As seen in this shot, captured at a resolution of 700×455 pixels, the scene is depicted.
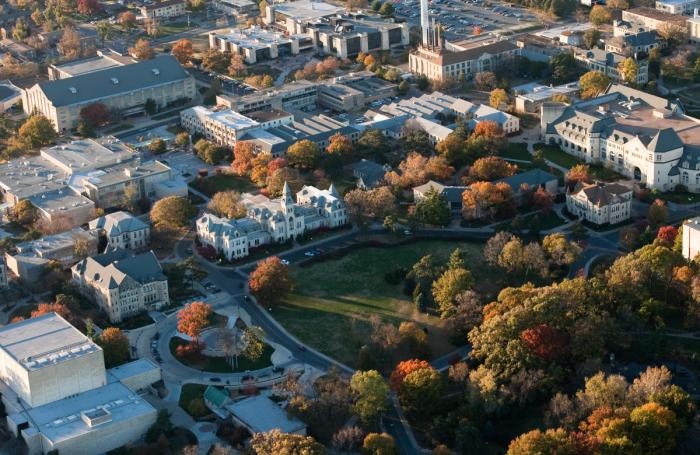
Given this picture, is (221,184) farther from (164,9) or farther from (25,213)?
(164,9)

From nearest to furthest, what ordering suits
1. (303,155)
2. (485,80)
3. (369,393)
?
(369,393)
(303,155)
(485,80)

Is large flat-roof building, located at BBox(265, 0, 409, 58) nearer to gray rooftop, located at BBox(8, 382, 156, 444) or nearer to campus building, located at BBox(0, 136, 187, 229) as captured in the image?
campus building, located at BBox(0, 136, 187, 229)

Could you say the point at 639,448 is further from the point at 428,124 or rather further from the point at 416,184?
the point at 428,124

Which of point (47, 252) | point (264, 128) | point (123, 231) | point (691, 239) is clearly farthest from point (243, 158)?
point (691, 239)

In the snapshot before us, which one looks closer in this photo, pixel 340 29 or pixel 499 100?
pixel 499 100

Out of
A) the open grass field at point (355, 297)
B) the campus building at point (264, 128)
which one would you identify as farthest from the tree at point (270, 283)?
the campus building at point (264, 128)

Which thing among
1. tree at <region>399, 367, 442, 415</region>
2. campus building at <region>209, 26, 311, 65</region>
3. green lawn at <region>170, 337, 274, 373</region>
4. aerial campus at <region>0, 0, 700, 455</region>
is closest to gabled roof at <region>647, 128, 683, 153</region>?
aerial campus at <region>0, 0, 700, 455</region>

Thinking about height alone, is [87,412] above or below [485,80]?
above

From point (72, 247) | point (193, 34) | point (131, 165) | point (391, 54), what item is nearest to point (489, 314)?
point (72, 247)
